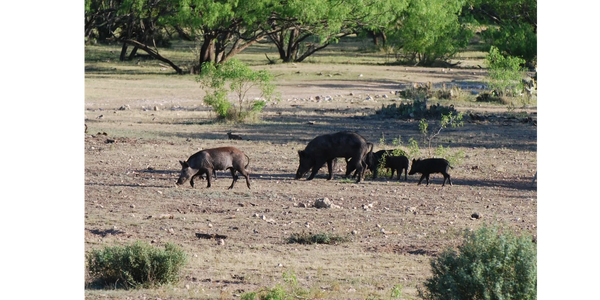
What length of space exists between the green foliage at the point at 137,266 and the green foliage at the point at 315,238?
233 centimetres

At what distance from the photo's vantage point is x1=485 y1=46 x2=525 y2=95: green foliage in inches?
1087

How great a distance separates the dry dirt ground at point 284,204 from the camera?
8664 mm

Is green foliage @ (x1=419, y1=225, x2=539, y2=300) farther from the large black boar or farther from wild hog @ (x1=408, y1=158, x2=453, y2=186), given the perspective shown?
the large black boar

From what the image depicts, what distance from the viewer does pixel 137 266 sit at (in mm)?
7988

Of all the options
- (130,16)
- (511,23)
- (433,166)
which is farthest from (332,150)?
(511,23)

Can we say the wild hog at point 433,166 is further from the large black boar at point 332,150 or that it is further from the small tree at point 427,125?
the small tree at point 427,125

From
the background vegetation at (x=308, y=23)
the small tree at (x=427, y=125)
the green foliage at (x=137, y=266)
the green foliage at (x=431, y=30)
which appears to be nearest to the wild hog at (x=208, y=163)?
the small tree at (x=427, y=125)

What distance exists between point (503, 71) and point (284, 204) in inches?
674

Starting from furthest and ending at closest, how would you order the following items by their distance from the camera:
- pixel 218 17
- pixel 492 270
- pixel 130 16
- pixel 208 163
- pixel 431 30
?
pixel 431 30 < pixel 130 16 < pixel 218 17 < pixel 208 163 < pixel 492 270

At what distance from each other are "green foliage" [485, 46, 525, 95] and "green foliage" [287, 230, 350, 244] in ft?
60.6

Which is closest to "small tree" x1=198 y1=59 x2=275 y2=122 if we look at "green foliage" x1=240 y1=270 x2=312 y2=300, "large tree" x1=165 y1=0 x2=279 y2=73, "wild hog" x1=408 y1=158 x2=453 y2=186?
"wild hog" x1=408 y1=158 x2=453 y2=186

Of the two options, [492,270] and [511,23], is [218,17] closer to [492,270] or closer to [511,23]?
[511,23]

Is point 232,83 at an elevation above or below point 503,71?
below

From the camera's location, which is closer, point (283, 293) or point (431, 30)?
point (283, 293)
